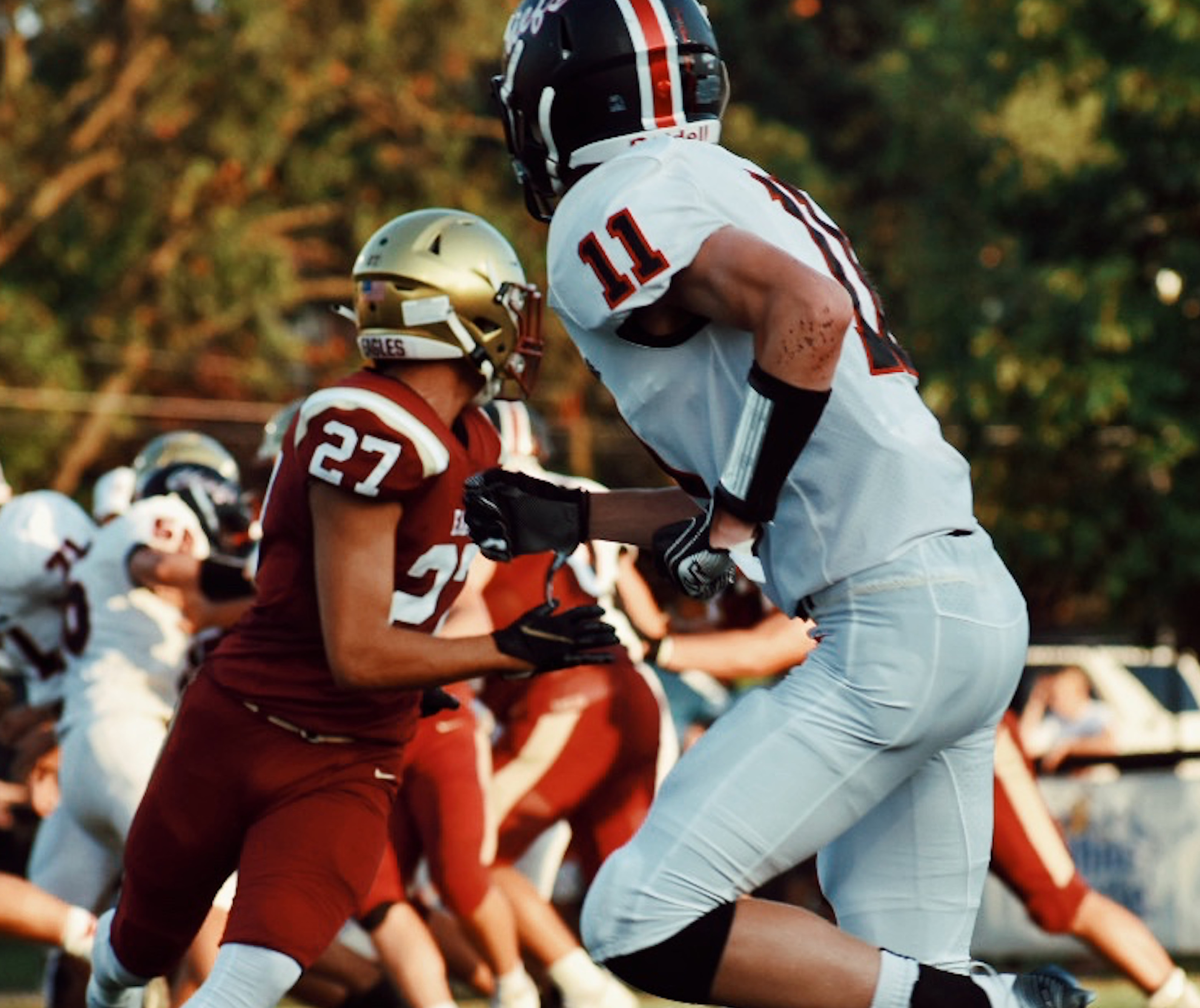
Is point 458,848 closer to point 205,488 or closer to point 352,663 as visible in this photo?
point 205,488

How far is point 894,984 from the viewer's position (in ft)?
11.4

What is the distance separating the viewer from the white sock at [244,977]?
4.23 metres

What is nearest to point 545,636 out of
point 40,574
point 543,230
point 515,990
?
point 515,990

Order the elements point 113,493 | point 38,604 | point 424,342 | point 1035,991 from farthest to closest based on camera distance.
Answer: point 113,493, point 38,604, point 424,342, point 1035,991

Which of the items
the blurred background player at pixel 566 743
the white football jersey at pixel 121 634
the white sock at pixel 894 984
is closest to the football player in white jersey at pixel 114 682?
the white football jersey at pixel 121 634

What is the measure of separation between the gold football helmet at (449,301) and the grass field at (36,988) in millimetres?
2772

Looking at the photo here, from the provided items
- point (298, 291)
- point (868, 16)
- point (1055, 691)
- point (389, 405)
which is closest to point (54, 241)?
point (298, 291)

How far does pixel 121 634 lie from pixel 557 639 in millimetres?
2725

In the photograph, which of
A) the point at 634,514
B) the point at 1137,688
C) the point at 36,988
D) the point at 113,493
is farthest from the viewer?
the point at 1137,688

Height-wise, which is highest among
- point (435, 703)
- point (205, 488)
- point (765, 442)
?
point (765, 442)

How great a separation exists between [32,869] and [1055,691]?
7.01 meters

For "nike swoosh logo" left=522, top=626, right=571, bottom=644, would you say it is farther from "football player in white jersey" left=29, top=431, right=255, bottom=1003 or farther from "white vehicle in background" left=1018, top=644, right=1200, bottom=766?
"white vehicle in background" left=1018, top=644, right=1200, bottom=766

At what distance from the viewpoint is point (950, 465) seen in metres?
3.65

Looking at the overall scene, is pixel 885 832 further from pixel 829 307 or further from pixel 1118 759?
pixel 1118 759
